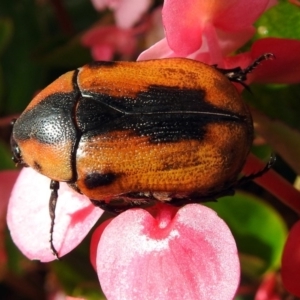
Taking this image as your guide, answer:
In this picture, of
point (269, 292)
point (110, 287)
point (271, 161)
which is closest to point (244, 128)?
point (271, 161)

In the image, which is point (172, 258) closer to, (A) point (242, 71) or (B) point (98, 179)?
(B) point (98, 179)

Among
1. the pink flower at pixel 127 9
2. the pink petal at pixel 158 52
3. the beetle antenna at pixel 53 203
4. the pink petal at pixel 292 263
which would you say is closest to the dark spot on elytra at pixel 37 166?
the beetle antenna at pixel 53 203

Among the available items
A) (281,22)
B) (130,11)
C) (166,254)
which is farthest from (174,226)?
(130,11)

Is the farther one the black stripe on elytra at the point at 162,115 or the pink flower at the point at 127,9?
the pink flower at the point at 127,9

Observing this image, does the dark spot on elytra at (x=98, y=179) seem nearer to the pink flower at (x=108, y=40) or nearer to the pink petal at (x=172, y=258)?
the pink petal at (x=172, y=258)

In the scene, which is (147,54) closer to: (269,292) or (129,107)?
(129,107)

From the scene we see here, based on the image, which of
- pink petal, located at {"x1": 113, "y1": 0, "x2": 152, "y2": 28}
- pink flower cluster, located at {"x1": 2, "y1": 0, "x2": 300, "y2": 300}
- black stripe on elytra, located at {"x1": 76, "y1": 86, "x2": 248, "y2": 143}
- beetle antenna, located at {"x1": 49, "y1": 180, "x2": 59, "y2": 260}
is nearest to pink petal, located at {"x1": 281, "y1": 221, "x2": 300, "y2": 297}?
pink flower cluster, located at {"x1": 2, "y1": 0, "x2": 300, "y2": 300}
